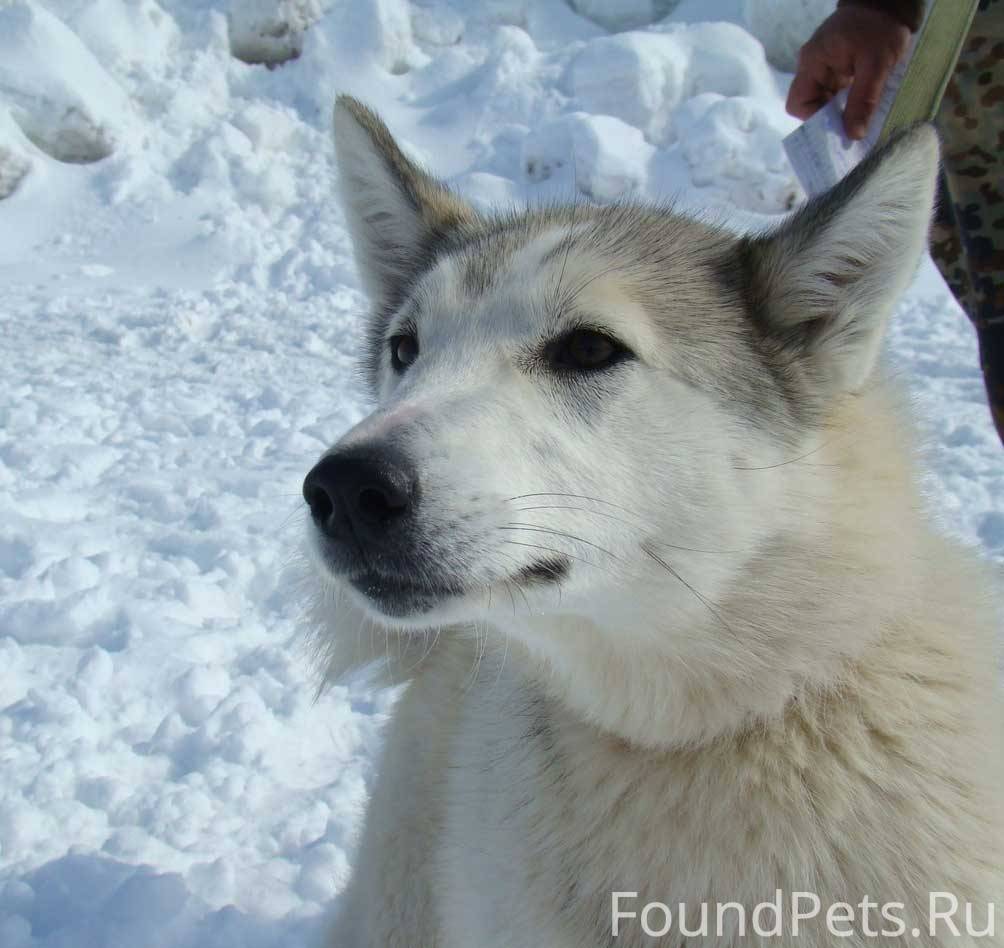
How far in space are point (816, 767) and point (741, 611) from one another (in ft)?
0.99

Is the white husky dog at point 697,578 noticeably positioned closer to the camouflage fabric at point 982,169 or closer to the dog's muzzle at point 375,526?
the dog's muzzle at point 375,526

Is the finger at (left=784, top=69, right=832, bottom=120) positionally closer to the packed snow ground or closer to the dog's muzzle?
the packed snow ground

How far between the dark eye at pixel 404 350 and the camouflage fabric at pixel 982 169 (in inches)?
59.0

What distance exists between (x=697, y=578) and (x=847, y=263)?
691 millimetres

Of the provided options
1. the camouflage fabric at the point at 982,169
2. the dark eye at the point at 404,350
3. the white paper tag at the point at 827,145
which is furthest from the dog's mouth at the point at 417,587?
the camouflage fabric at the point at 982,169

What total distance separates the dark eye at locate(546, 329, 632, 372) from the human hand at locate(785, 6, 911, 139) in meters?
1.21

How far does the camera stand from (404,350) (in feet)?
6.84

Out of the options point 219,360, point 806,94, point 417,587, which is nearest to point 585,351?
point 417,587

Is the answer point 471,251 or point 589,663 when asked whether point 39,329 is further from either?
point 589,663

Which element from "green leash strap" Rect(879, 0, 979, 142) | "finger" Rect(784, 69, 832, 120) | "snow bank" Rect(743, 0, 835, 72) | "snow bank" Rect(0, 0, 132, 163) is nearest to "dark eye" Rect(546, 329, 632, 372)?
"green leash strap" Rect(879, 0, 979, 142)

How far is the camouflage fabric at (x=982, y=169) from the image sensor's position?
2281mm

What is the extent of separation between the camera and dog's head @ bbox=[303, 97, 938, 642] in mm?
1461

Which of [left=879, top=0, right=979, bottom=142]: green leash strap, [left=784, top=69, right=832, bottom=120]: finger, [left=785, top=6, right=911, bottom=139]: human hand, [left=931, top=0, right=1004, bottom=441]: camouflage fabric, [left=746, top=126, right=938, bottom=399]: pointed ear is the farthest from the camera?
[left=784, top=69, right=832, bottom=120]: finger

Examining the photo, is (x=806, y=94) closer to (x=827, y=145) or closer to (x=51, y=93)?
(x=827, y=145)
